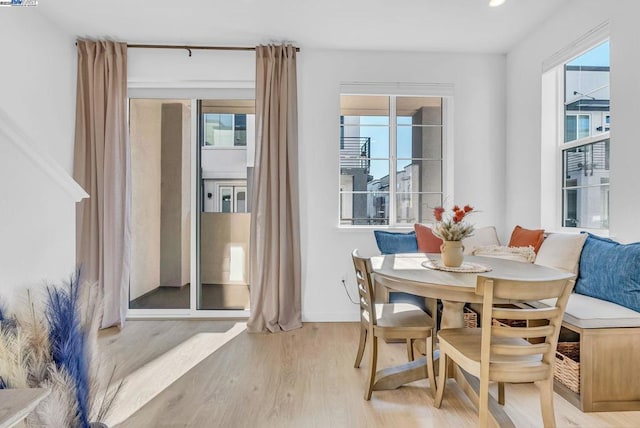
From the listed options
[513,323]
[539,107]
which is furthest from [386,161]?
[513,323]

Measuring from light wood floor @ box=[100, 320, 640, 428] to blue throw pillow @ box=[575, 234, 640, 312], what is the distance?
65 centimetres

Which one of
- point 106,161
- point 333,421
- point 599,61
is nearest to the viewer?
point 333,421

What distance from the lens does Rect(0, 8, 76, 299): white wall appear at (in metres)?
1.41

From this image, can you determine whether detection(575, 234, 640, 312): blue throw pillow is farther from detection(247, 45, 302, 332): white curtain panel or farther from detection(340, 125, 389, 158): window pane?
detection(247, 45, 302, 332): white curtain panel

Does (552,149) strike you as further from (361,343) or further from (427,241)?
(361,343)

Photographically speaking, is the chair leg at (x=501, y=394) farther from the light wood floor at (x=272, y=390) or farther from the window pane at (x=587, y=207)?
the window pane at (x=587, y=207)

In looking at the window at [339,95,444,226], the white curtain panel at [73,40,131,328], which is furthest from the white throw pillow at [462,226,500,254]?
the white curtain panel at [73,40,131,328]

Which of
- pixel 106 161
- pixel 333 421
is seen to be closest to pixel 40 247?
pixel 333 421

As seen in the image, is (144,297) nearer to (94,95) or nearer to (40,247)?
(94,95)

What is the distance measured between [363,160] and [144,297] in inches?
104

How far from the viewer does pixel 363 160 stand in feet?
12.4

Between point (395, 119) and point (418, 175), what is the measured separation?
0.62 meters

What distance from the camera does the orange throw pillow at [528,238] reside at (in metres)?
2.98

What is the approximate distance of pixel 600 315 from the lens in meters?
2.04
